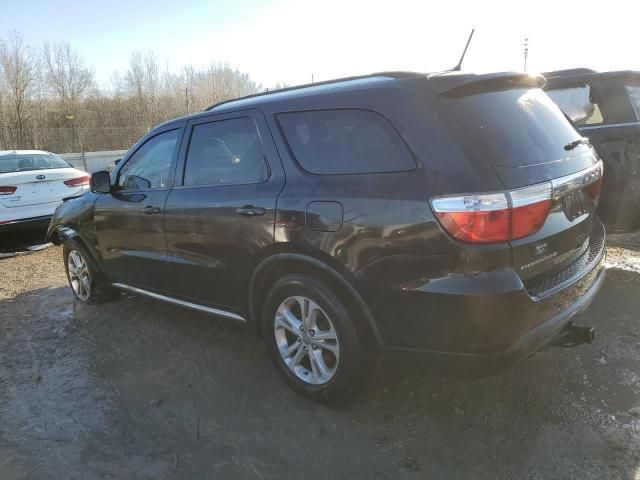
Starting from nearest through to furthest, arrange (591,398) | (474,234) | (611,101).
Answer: (474,234) → (591,398) → (611,101)

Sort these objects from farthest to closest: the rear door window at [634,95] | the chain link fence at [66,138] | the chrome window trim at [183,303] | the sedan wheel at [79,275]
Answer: the chain link fence at [66,138]
the sedan wheel at [79,275]
the rear door window at [634,95]
the chrome window trim at [183,303]

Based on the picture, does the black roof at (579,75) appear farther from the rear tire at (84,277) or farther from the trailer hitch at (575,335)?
the rear tire at (84,277)

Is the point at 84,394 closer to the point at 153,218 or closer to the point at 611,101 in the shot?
the point at 153,218

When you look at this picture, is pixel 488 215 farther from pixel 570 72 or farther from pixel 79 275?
pixel 79 275

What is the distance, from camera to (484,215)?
7.30 feet

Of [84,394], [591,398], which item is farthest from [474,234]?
[84,394]

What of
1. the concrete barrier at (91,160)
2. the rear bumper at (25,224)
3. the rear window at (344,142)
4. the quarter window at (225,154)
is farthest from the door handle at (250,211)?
the concrete barrier at (91,160)

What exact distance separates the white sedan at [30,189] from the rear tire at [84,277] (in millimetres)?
2437

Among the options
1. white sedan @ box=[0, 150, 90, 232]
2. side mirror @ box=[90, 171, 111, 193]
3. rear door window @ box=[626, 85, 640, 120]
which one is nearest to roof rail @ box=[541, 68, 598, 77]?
rear door window @ box=[626, 85, 640, 120]

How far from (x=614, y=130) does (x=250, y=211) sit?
345cm

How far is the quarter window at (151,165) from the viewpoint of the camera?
3.87 metres

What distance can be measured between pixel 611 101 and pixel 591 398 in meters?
2.97

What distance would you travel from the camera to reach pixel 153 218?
3865mm

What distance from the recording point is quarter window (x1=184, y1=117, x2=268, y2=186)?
320 centimetres
